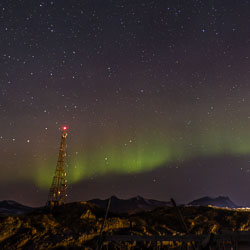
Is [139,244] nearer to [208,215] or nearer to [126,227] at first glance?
[126,227]

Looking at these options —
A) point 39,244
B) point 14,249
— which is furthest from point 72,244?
point 14,249

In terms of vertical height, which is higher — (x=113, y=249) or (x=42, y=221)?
(x=42, y=221)

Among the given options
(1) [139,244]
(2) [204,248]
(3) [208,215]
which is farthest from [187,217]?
(2) [204,248]

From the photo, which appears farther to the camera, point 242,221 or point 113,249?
point 242,221

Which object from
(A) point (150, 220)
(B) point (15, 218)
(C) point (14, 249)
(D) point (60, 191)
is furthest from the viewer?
(D) point (60, 191)

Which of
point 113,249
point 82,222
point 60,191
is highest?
point 60,191

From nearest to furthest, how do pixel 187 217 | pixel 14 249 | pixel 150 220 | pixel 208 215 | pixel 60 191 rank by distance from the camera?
1. pixel 14 249
2. pixel 150 220
3. pixel 187 217
4. pixel 208 215
5. pixel 60 191

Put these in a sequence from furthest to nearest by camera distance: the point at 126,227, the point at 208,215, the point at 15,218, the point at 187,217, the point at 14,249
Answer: the point at 208,215 < the point at 187,217 < the point at 126,227 < the point at 15,218 < the point at 14,249

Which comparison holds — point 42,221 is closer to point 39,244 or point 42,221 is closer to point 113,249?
point 39,244

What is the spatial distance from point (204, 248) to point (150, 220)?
26410 millimetres

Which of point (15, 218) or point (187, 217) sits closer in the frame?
point (15, 218)

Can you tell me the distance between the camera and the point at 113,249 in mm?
22469

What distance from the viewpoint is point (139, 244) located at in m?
24.7

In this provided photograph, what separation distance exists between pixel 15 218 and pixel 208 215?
28037 mm
